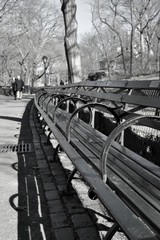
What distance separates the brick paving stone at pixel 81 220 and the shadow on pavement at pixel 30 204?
23cm

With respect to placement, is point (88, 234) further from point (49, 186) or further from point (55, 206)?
point (49, 186)

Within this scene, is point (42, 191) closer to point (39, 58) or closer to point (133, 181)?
point (133, 181)

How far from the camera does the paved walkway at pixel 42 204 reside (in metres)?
2.90

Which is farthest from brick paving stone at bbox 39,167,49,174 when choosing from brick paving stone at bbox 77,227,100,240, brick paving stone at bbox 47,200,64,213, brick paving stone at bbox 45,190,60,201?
brick paving stone at bbox 77,227,100,240

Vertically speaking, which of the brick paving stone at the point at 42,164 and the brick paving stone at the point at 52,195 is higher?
the brick paving stone at the point at 42,164

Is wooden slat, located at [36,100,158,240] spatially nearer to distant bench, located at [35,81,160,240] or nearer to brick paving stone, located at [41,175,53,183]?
distant bench, located at [35,81,160,240]

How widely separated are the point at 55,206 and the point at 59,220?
1.10 ft

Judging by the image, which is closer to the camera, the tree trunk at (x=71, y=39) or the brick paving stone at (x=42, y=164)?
the brick paving stone at (x=42, y=164)

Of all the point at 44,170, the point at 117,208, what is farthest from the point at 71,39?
the point at 117,208

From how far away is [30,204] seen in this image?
3.54 metres

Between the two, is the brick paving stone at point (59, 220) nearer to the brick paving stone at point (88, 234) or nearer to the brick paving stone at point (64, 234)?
the brick paving stone at point (64, 234)

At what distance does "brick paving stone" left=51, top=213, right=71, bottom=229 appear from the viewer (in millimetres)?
3024

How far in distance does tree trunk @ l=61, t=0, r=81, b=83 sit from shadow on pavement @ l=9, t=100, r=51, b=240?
5.25 metres

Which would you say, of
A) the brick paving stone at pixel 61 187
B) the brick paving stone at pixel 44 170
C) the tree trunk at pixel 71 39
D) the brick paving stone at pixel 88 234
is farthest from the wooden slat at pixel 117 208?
the tree trunk at pixel 71 39
